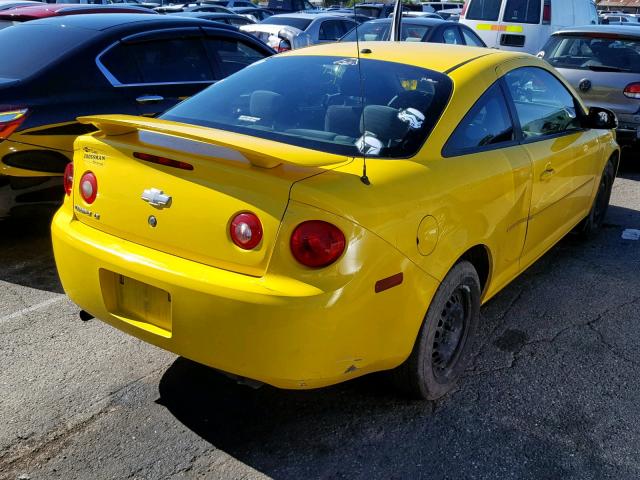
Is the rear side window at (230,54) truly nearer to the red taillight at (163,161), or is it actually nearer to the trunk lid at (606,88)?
the red taillight at (163,161)

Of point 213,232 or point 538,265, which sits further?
point 538,265

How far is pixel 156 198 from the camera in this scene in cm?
268

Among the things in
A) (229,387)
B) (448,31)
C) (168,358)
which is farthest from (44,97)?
(448,31)

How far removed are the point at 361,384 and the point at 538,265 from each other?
90.7 inches

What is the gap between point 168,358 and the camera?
347 cm

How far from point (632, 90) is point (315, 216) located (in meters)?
6.45

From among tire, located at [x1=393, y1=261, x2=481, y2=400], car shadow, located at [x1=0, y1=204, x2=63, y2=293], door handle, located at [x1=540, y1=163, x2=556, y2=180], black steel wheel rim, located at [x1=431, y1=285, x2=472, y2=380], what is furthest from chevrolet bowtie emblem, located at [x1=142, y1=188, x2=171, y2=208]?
door handle, located at [x1=540, y1=163, x2=556, y2=180]

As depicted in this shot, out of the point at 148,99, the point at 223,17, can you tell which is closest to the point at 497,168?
the point at 148,99

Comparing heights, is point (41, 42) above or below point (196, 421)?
above

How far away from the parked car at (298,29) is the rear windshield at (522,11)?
3.07 metres

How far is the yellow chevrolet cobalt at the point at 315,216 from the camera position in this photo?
244 centimetres

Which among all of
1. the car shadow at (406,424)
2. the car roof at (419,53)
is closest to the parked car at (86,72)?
the car roof at (419,53)

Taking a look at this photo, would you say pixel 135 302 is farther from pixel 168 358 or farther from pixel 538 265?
pixel 538 265

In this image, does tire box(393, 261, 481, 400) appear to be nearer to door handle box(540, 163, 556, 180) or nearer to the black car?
door handle box(540, 163, 556, 180)
